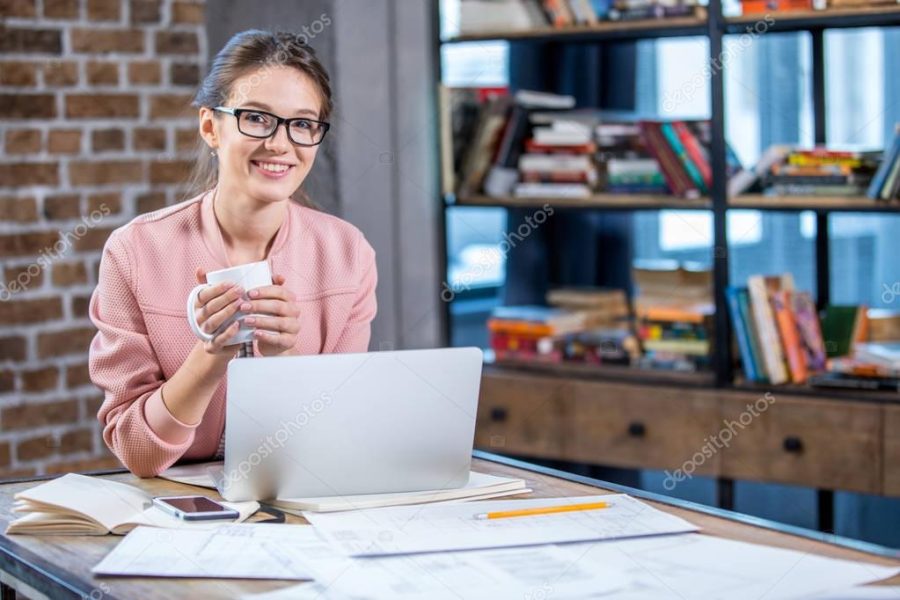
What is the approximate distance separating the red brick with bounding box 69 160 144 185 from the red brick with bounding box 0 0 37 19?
0.37 m

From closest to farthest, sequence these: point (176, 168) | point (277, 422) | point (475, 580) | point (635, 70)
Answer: point (475, 580) < point (277, 422) < point (176, 168) < point (635, 70)

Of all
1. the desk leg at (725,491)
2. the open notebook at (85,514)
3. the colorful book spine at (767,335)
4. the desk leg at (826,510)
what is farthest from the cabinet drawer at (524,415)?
the open notebook at (85,514)

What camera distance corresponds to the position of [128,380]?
190cm

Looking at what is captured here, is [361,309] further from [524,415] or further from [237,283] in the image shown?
[524,415]

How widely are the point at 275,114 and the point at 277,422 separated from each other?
1.91 ft

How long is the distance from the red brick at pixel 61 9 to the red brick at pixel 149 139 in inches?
12.9

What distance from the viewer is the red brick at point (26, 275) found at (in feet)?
10.2

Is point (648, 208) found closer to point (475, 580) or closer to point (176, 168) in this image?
point (176, 168)

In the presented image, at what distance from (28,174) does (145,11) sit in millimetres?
543

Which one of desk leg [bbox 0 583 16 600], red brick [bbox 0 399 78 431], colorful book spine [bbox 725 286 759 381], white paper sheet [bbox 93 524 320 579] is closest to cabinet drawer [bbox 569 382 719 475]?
colorful book spine [bbox 725 286 759 381]

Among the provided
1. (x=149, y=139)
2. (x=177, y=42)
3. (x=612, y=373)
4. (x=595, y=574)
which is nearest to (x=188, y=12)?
(x=177, y=42)

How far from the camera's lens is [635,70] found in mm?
3740

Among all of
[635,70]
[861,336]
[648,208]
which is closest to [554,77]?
[635,70]

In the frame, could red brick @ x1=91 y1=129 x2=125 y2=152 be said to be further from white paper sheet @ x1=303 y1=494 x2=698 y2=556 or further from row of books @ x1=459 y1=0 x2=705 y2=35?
white paper sheet @ x1=303 y1=494 x2=698 y2=556
